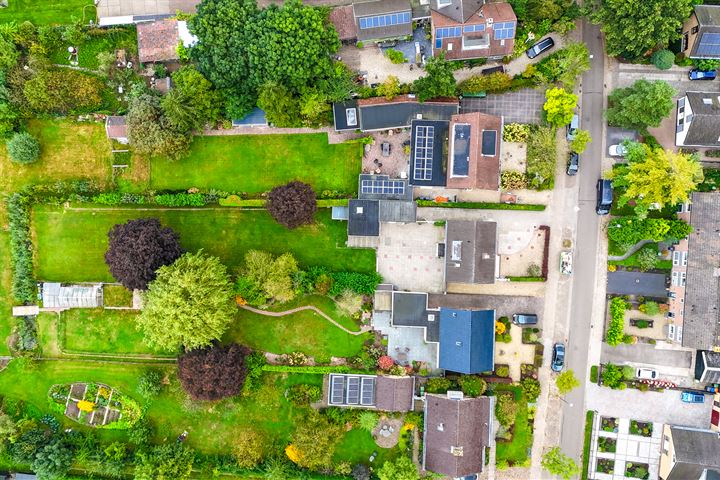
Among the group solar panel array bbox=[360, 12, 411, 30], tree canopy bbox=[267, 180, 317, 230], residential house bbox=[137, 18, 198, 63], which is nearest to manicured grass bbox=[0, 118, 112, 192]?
residential house bbox=[137, 18, 198, 63]

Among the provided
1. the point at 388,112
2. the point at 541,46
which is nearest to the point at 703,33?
the point at 541,46

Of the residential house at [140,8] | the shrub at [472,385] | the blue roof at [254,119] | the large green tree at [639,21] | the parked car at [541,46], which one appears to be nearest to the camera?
the large green tree at [639,21]

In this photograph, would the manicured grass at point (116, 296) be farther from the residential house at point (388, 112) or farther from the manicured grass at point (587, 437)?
the manicured grass at point (587, 437)

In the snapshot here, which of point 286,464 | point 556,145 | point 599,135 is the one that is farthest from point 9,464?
point 599,135

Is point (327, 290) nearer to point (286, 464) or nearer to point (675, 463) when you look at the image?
point (286, 464)

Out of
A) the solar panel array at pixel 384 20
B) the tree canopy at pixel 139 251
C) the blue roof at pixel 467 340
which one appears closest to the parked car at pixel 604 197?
the blue roof at pixel 467 340

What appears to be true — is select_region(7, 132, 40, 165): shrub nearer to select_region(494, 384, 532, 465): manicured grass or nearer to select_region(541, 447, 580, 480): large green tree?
select_region(494, 384, 532, 465): manicured grass

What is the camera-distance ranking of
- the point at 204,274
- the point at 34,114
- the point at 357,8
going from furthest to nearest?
the point at 34,114
the point at 357,8
the point at 204,274
